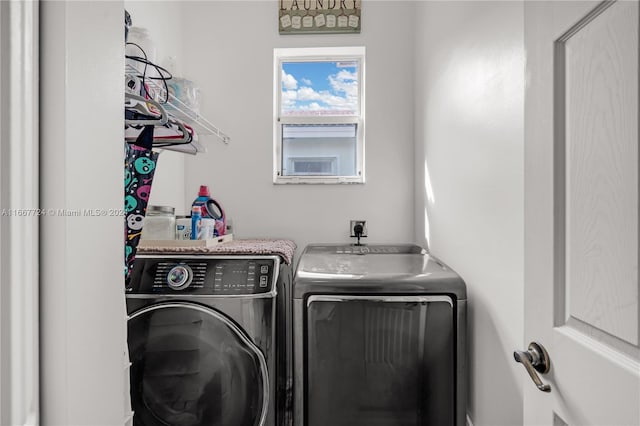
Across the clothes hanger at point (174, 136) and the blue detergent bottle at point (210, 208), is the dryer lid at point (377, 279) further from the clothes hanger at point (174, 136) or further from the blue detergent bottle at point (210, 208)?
the clothes hanger at point (174, 136)

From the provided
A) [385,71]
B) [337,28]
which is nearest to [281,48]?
[337,28]

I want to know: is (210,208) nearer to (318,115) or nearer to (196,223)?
(196,223)

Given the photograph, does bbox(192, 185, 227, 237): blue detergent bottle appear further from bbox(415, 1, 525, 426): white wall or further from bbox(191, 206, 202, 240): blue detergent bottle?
bbox(415, 1, 525, 426): white wall

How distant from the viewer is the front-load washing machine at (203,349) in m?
1.36

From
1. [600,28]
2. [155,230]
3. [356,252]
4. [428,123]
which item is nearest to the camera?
[600,28]

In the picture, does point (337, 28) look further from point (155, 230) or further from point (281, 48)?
point (155, 230)

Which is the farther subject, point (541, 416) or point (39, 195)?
point (541, 416)

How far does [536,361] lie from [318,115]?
2.01 m

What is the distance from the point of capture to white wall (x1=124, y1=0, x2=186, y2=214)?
5.95 ft

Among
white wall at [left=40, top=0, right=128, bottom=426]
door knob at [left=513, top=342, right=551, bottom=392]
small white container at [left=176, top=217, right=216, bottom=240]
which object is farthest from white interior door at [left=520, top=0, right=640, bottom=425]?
small white container at [left=176, top=217, right=216, bottom=240]

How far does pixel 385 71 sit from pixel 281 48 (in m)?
0.71

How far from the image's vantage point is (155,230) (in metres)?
1.59

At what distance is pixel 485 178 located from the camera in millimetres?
1158

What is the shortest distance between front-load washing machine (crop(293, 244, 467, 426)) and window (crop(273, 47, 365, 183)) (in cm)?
121
